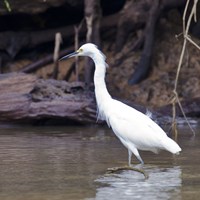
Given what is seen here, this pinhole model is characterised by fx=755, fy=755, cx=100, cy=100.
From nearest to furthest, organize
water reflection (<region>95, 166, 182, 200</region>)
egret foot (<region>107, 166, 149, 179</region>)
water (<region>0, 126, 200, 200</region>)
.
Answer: water reflection (<region>95, 166, 182, 200</region>), water (<region>0, 126, 200, 200</region>), egret foot (<region>107, 166, 149, 179</region>)

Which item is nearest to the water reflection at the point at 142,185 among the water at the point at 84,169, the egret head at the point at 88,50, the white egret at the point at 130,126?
the water at the point at 84,169

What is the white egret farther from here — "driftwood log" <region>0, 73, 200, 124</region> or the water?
"driftwood log" <region>0, 73, 200, 124</region>

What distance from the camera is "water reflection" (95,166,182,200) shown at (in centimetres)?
732

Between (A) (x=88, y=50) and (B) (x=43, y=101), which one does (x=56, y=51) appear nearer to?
(B) (x=43, y=101)

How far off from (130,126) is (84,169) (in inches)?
36.2

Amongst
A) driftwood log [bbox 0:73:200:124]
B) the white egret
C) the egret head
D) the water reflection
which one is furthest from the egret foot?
driftwood log [bbox 0:73:200:124]

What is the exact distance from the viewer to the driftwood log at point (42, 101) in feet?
43.7

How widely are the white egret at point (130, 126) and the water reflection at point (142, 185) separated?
42 cm

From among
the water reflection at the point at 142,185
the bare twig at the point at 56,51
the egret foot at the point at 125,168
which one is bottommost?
the water reflection at the point at 142,185

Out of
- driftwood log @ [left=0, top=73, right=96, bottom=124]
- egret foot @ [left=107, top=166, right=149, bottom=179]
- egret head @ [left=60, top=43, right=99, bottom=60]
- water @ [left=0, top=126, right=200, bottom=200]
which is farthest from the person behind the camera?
driftwood log @ [left=0, top=73, right=96, bottom=124]

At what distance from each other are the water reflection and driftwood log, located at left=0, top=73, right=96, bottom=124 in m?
4.49

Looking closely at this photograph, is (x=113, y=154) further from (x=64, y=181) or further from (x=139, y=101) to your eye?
(x=139, y=101)

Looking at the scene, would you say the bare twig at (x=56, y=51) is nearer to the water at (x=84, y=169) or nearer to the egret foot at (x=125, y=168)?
the water at (x=84, y=169)

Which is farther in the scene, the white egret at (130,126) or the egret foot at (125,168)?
the white egret at (130,126)
